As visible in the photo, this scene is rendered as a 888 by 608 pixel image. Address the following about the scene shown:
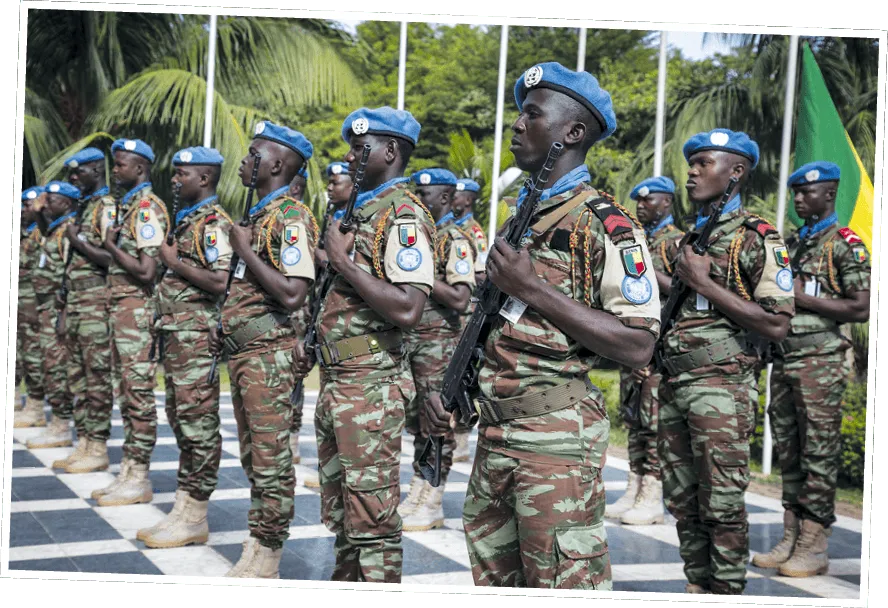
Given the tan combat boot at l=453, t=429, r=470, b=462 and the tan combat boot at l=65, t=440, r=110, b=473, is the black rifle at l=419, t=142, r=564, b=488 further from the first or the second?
the tan combat boot at l=453, t=429, r=470, b=462

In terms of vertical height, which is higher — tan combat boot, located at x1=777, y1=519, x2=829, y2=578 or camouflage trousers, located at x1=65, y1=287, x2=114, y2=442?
camouflage trousers, located at x1=65, y1=287, x2=114, y2=442

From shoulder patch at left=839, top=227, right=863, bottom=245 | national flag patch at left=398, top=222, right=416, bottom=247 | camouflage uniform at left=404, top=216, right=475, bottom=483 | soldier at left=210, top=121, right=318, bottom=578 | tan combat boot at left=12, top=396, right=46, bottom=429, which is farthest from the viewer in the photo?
tan combat boot at left=12, top=396, right=46, bottom=429

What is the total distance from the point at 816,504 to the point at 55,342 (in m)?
7.67

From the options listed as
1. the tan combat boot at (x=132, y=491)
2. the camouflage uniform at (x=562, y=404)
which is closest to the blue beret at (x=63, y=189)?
the tan combat boot at (x=132, y=491)

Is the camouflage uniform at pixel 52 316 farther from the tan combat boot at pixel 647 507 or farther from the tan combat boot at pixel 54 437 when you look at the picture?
the tan combat boot at pixel 647 507

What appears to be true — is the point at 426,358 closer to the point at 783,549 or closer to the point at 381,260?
the point at 783,549

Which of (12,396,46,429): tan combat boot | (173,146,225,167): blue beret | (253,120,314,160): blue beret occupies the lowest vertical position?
(12,396,46,429): tan combat boot

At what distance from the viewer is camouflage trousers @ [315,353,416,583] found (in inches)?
158

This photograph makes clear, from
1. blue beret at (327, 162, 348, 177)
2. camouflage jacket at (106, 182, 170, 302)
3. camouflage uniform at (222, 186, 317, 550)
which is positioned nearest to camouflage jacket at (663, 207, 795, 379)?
camouflage uniform at (222, 186, 317, 550)

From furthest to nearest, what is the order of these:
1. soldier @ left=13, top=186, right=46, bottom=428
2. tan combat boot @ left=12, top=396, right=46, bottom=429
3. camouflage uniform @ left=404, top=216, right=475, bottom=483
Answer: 1. soldier @ left=13, top=186, right=46, bottom=428
2. tan combat boot @ left=12, top=396, right=46, bottom=429
3. camouflage uniform @ left=404, top=216, right=475, bottom=483

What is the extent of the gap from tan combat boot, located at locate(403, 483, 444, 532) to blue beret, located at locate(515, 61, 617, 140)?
157 inches

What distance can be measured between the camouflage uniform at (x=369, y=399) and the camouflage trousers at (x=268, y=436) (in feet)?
2.47

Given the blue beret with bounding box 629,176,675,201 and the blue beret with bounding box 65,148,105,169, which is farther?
the blue beret with bounding box 65,148,105,169

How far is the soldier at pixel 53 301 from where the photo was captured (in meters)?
8.82
